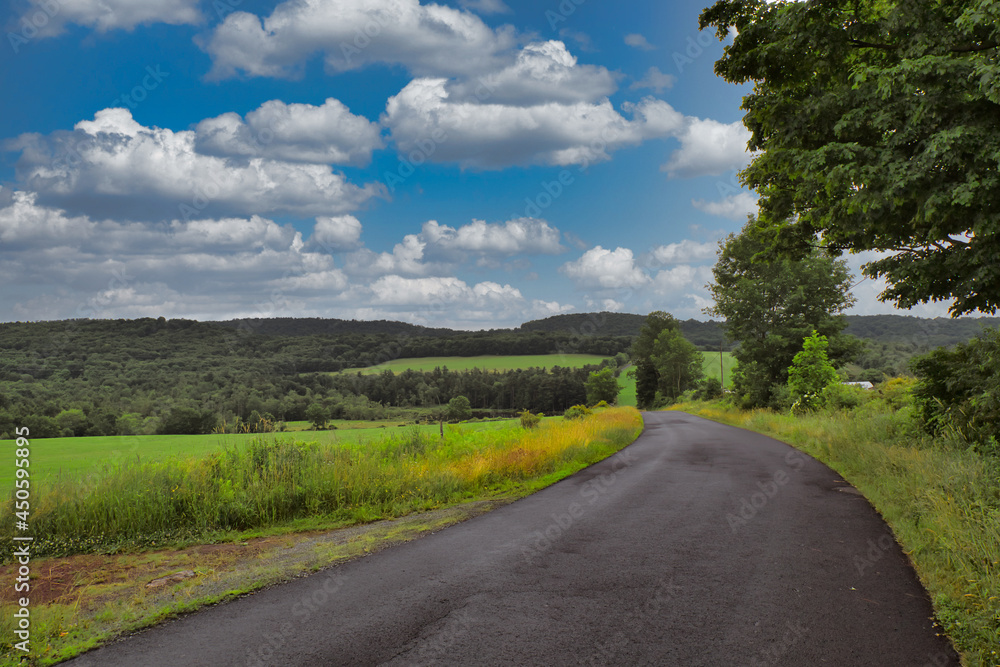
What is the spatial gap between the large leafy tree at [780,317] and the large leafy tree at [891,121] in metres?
24.7

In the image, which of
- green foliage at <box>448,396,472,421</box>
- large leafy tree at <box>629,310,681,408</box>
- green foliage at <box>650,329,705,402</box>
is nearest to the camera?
green foliage at <box>448,396,472,421</box>

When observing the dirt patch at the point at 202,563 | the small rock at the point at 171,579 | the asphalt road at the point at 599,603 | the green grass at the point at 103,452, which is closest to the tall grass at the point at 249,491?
the dirt patch at the point at 202,563

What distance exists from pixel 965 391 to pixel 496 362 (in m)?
101

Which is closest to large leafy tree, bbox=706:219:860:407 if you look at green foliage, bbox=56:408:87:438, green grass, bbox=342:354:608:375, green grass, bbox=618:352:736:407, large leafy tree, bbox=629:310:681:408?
green foliage, bbox=56:408:87:438

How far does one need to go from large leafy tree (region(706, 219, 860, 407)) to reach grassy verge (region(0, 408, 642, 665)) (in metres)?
27.6

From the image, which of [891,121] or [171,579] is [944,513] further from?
[171,579]

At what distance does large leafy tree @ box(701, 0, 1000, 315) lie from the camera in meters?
7.48

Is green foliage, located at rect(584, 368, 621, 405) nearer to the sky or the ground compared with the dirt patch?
nearer to the ground

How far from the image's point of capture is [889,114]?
818 centimetres

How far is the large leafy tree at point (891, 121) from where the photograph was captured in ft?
24.6

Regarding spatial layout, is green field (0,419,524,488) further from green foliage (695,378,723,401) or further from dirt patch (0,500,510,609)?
green foliage (695,378,723,401)

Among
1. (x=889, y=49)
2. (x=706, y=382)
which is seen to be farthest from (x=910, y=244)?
(x=706, y=382)

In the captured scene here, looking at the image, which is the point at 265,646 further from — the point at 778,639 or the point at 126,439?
the point at 126,439

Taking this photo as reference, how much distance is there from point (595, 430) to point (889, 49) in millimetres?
14626
